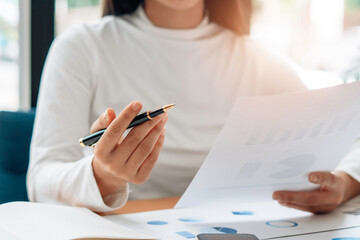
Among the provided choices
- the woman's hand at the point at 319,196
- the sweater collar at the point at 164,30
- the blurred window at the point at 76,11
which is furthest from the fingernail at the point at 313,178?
the blurred window at the point at 76,11

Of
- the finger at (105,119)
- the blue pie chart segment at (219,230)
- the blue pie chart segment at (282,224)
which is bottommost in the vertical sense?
the blue pie chart segment at (219,230)

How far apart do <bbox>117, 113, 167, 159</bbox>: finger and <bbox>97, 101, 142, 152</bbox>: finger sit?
1cm

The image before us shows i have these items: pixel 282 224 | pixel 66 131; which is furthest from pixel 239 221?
pixel 66 131

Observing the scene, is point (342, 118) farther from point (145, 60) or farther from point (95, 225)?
point (145, 60)

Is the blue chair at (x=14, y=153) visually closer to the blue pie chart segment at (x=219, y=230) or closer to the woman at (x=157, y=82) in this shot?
the woman at (x=157, y=82)

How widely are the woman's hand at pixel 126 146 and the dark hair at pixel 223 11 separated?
1.84 ft

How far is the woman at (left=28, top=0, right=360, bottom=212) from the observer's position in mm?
914

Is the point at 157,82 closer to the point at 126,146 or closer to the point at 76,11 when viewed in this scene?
the point at 126,146

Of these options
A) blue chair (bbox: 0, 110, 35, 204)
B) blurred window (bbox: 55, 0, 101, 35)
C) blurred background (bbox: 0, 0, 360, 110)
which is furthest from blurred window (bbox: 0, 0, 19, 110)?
blue chair (bbox: 0, 110, 35, 204)

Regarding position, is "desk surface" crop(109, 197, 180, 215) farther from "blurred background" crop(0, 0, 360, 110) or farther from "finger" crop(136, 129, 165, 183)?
"blurred background" crop(0, 0, 360, 110)

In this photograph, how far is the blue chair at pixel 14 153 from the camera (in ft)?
4.25

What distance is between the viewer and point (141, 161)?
0.69 m

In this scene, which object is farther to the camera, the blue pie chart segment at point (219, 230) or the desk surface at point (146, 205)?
the desk surface at point (146, 205)

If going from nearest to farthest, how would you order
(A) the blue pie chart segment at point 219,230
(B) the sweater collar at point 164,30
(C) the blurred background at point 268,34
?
(A) the blue pie chart segment at point 219,230
(B) the sweater collar at point 164,30
(C) the blurred background at point 268,34
